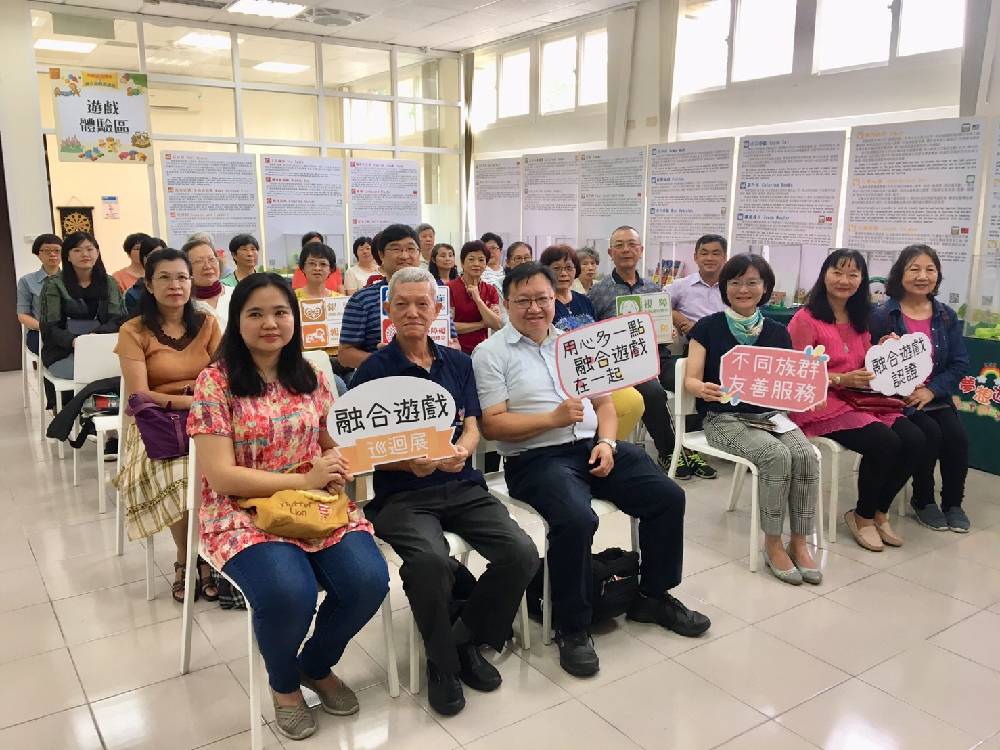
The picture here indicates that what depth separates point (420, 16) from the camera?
23.2ft

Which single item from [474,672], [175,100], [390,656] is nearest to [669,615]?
[474,672]

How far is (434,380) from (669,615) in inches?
45.9

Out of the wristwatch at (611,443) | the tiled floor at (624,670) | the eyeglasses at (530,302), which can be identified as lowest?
the tiled floor at (624,670)

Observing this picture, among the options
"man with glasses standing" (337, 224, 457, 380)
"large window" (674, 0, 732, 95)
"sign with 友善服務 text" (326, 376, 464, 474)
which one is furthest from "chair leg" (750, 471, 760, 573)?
"large window" (674, 0, 732, 95)

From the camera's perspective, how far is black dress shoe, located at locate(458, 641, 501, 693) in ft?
7.29

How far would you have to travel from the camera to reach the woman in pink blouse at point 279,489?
1.89 meters

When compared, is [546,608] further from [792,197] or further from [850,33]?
[850,33]

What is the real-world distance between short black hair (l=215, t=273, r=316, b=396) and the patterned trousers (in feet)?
5.99

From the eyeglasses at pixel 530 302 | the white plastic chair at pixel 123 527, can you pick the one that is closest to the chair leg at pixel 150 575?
the white plastic chair at pixel 123 527

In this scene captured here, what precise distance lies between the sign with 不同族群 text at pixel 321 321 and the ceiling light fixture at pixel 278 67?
5196 millimetres

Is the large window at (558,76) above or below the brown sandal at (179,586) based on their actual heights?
above

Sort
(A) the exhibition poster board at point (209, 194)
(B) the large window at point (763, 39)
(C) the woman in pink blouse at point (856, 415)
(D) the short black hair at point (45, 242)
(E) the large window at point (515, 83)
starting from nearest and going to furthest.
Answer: (C) the woman in pink blouse at point (856, 415), (D) the short black hair at point (45, 242), (B) the large window at point (763, 39), (A) the exhibition poster board at point (209, 194), (E) the large window at point (515, 83)

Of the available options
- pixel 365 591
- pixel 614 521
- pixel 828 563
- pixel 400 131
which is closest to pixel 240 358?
pixel 365 591

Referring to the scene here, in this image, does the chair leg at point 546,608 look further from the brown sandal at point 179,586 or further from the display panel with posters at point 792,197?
the display panel with posters at point 792,197
